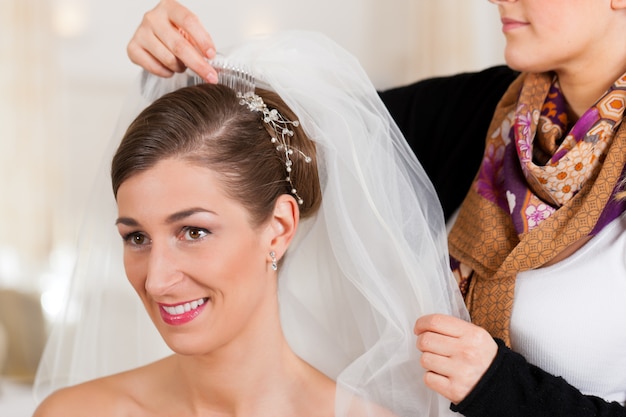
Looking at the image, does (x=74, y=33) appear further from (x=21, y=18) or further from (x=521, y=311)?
(x=521, y=311)

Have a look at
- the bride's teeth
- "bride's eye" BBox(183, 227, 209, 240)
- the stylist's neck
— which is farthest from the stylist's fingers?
the stylist's neck

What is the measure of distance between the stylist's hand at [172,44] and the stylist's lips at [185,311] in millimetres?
450

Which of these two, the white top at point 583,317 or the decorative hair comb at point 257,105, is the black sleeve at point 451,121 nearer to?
the white top at point 583,317

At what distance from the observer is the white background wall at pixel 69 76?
386 cm

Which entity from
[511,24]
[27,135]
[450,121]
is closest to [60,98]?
[27,135]

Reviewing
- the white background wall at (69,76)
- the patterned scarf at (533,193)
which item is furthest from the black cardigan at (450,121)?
the white background wall at (69,76)

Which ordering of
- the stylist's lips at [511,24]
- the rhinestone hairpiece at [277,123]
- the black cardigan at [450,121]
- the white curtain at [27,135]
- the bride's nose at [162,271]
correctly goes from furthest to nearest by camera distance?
the white curtain at [27,135], the black cardigan at [450,121], the stylist's lips at [511,24], the rhinestone hairpiece at [277,123], the bride's nose at [162,271]

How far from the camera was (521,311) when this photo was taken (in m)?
1.68

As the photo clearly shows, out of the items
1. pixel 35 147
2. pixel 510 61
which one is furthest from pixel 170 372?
pixel 35 147

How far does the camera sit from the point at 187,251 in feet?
4.73

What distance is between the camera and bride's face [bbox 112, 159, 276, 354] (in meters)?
1.43

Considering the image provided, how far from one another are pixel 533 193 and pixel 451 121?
16.6 inches

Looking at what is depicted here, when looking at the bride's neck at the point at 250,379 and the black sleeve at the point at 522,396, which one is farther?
the bride's neck at the point at 250,379

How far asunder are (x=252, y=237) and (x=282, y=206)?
99 mm
